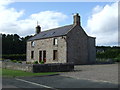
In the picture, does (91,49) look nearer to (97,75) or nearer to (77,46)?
(77,46)

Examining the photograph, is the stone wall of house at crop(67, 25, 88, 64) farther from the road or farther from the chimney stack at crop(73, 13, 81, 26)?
the road

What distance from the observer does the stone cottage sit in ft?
111

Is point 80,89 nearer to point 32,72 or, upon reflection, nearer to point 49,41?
point 32,72

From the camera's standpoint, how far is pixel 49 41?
122ft

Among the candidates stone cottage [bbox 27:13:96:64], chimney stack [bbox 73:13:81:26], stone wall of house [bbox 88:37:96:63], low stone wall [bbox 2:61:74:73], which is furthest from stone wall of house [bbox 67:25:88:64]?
low stone wall [bbox 2:61:74:73]

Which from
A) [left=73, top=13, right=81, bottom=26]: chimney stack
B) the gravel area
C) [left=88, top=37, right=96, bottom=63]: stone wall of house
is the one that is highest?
[left=73, top=13, right=81, bottom=26]: chimney stack

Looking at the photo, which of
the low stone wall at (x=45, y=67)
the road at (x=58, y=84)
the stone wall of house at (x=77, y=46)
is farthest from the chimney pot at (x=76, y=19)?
the road at (x=58, y=84)

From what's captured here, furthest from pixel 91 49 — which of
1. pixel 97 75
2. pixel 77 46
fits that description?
pixel 97 75

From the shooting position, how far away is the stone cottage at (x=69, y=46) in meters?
33.9

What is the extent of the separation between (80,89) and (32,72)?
1055 centimetres

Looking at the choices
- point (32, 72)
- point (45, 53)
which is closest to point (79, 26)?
point (45, 53)

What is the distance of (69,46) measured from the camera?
33.9 meters

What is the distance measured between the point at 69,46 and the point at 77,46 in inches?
83.2

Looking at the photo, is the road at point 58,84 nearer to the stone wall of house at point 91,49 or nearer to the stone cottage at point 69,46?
the stone cottage at point 69,46
